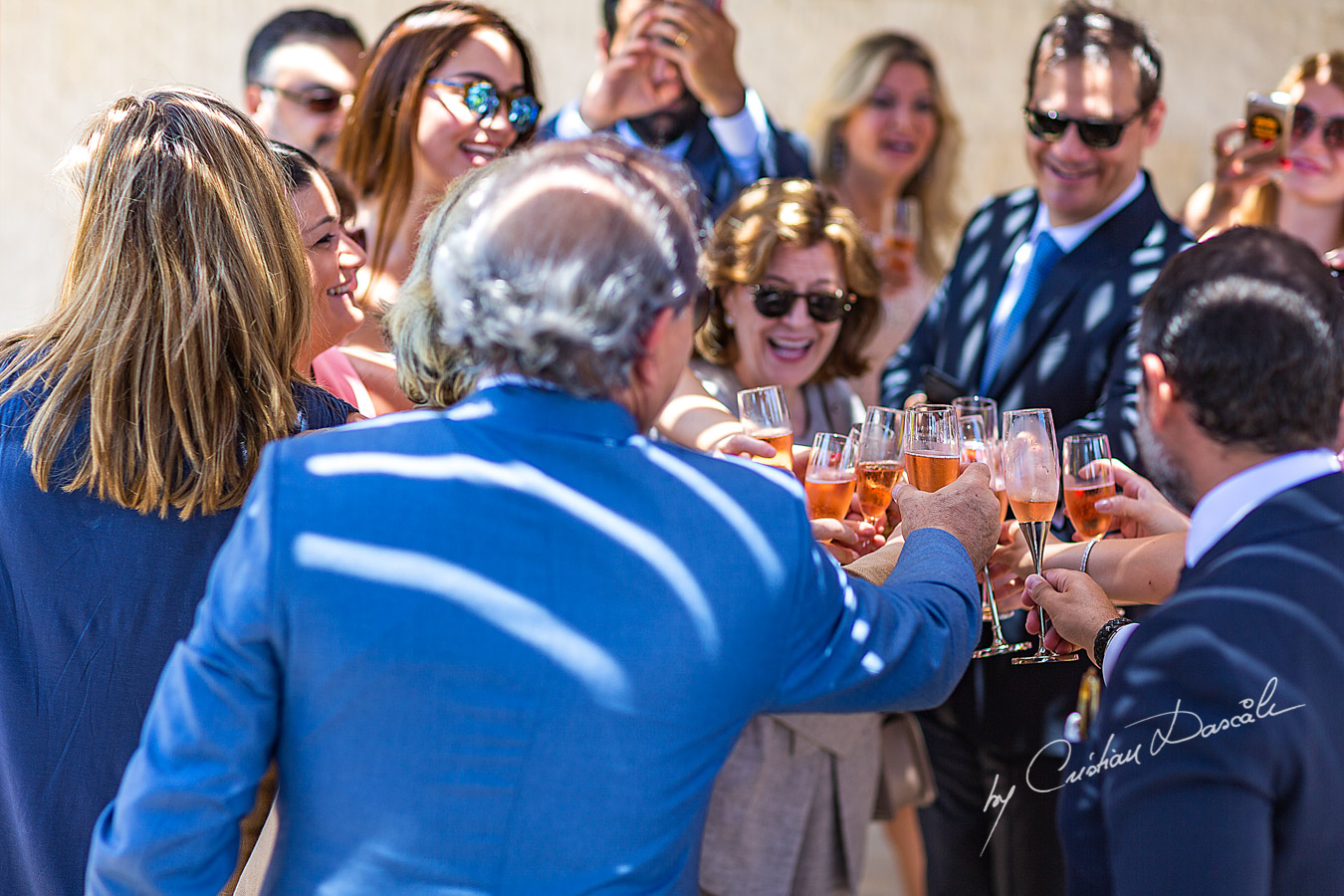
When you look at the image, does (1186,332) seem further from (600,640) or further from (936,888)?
(936,888)

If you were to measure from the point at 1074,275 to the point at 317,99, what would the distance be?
2.62 metres

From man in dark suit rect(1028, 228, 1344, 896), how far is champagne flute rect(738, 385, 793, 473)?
92 centimetres

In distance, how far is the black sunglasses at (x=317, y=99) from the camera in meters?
4.05

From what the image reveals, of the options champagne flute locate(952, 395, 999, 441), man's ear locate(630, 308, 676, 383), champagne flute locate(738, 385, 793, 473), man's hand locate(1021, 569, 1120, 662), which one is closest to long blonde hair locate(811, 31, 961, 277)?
champagne flute locate(952, 395, 999, 441)

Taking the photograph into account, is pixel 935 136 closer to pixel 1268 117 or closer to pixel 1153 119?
pixel 1268 117

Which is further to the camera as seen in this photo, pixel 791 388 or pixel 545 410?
pixel 791 388

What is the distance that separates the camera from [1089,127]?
A: 3.44 meters

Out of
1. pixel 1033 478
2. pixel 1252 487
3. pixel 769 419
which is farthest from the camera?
pixel 769 419

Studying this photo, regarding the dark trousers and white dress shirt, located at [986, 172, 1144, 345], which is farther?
white dress shirt, located at [986, 172, 1144, 345]

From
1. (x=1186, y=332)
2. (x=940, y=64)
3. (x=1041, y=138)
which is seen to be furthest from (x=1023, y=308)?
(x=940, y=64)

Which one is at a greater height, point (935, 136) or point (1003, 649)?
point (935, 136)

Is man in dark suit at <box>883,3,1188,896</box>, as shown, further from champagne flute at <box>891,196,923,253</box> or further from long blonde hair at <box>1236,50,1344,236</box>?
long blonde hair at <box>1236,50,1344,236</box>

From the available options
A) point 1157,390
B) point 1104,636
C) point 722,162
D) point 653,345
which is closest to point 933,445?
point 1104,636

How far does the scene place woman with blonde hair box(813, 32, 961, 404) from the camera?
5.04m
